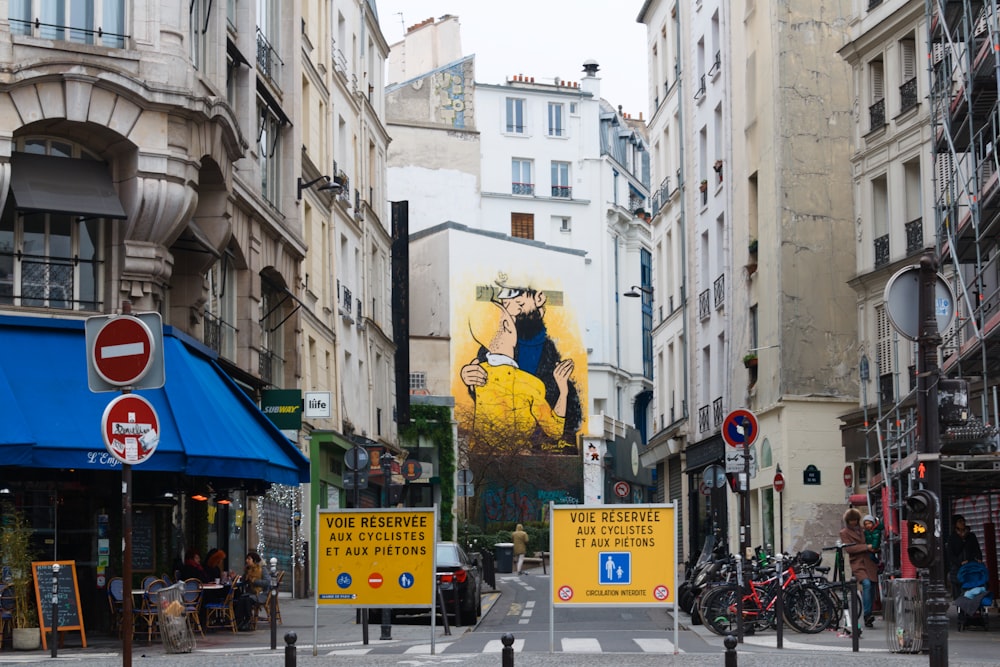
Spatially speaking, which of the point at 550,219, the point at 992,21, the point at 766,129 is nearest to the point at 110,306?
the point at 992,21

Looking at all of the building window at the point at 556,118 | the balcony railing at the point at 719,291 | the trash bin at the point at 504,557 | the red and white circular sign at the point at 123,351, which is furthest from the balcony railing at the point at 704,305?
the building window at the point at 556,118

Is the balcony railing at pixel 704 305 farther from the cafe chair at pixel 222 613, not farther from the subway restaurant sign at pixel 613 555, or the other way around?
the subway restaurant sign at pixel 613 555

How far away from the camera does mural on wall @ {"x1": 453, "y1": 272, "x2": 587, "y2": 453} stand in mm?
78125

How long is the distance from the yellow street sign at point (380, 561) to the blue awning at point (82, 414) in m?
3.74

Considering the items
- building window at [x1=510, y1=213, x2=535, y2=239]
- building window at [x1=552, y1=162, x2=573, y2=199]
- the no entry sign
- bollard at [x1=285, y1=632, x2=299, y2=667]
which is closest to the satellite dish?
bollard at [x1=285, y1=632, x2=299, y2=667]

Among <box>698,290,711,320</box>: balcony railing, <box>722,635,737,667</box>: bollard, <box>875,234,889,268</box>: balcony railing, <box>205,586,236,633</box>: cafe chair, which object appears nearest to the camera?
<box>722,635,737,667</box>: bollard

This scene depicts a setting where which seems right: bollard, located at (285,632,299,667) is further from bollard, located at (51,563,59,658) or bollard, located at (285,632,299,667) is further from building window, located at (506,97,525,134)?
building window, located at (506,97,525,134)

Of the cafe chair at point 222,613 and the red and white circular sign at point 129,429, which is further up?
the red and white circular sign at point 129,429

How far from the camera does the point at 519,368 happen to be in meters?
80.2

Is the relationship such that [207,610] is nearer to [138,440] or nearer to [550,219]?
[138,440]

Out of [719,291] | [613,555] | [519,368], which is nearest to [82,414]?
[613,555]

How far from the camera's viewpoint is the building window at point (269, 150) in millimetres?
30500

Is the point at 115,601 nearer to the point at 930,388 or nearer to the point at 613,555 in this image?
the point at 613,555

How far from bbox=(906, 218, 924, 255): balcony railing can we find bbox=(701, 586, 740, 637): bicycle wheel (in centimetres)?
1291
